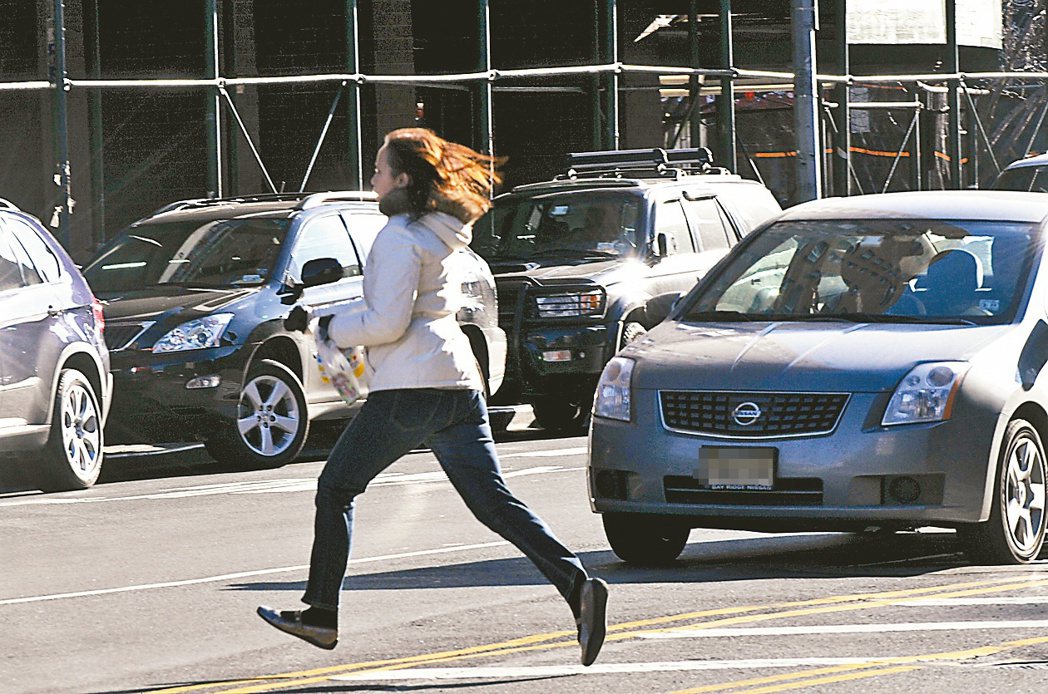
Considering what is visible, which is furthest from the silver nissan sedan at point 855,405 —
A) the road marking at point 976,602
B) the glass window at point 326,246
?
the glass window at point 326,246

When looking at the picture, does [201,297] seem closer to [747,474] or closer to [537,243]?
[537,243]

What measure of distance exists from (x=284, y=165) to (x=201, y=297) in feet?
38.6

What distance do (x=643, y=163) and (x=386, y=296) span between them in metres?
11.9

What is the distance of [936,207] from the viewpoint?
10.1 metres

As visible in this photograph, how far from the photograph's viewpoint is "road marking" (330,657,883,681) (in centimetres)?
673

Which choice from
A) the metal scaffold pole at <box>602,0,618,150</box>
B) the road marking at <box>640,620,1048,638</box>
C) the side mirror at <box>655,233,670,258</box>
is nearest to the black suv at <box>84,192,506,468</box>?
the side mirror at <box>655,233,670,258</box>

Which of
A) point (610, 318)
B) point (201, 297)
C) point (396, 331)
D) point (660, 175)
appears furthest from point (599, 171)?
point (396, 331)

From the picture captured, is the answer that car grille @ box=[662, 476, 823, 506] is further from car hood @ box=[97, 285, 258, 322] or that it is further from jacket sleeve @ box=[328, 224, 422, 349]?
car hood @ box=[97, 285, 258, 322]

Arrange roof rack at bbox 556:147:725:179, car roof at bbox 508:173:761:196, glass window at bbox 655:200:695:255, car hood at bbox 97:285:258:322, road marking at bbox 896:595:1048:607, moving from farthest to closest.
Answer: roof rack at bbox 556:147:725:179
car roof at bbox 508:173:761:196
glass window at bbox 655:200:695:255
car hood at bbox 97:285:258:322
road marking at bbox 896:595:1048:607

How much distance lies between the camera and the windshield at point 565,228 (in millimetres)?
16797

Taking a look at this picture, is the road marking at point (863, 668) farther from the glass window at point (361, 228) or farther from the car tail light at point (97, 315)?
the glass window at point (361, 228)

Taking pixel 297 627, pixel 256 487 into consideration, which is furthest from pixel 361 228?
pixel 297 627

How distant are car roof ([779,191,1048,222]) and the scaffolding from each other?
1067cm

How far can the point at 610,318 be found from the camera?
52.5ft
